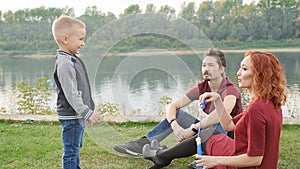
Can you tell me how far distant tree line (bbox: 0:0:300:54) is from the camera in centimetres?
273

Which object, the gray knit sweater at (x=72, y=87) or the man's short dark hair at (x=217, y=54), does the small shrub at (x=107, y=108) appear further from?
the man's short dark hair at (x=217, y=54)

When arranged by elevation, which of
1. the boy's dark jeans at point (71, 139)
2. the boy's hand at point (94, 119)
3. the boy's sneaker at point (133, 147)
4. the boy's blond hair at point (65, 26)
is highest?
the boy's blond hair at point (65, 26)

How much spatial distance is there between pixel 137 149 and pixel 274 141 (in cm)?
128

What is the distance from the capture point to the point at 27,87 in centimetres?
598

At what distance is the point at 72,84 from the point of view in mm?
2535

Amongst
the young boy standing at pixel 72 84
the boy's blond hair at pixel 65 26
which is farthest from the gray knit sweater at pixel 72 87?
the boy's blond hair at pixel 65 26

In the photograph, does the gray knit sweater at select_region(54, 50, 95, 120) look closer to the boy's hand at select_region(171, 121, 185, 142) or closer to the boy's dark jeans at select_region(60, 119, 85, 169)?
the boy's dark jeans at select_region(60, 119, 85, 169)

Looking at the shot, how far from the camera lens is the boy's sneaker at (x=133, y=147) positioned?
9.87ft

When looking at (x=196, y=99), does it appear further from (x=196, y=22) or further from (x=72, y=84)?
(x=72, y=84)

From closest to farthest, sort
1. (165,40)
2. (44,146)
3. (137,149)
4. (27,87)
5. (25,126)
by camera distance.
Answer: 1. (165,40)
2. (137,149)
3. (44,146)
4. (25,126)
5. (27,87)

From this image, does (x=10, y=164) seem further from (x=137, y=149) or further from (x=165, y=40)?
(x=165, y=40)

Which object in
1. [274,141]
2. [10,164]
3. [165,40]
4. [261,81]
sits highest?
[165,40]

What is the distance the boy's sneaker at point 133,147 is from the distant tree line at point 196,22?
2.49 ft

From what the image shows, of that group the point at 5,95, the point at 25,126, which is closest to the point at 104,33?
the point at 25,126
